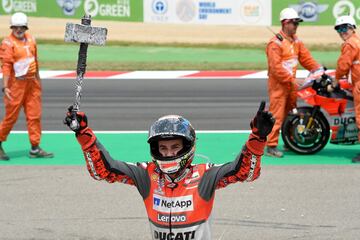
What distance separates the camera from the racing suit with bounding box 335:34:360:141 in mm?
12094

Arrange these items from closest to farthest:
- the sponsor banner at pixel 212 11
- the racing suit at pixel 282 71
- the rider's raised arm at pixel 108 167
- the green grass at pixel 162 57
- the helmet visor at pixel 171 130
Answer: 1. the helmet visor at pixel 171 130
2. the rider's raised arm at pixel 108 167
3. the racing suit at pixel 282 71
4. the green grass at pixel 162 57
5. the sponsor banner at pixel 212 11

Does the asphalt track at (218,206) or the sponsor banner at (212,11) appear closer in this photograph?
the asphalt track at (218,206)

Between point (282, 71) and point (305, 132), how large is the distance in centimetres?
106

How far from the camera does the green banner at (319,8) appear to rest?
25.4 meters

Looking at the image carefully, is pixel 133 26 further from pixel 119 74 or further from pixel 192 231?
pixel 192 231

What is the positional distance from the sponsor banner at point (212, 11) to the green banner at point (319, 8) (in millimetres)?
278

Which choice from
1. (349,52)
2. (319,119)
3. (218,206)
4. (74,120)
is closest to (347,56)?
(349,52)

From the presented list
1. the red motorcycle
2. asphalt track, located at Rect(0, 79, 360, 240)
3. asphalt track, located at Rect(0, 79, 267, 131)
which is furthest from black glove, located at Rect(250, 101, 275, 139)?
asphalt track, located at Rect(0, 79, 267, 131)

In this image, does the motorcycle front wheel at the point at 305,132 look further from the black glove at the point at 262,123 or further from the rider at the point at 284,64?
the black glove at the point at 262,123

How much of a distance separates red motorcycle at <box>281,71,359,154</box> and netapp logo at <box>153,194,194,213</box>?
740 centimetres

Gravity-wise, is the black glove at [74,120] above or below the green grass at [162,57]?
above

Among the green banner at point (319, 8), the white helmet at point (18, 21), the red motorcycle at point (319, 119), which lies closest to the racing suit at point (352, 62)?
the red motorcycle at point (319, 119)

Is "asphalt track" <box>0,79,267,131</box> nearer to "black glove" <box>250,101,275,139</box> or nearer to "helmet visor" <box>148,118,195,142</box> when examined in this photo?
"helmet visor" <box>148,118,195,142</box>

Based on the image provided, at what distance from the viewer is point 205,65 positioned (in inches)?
896
